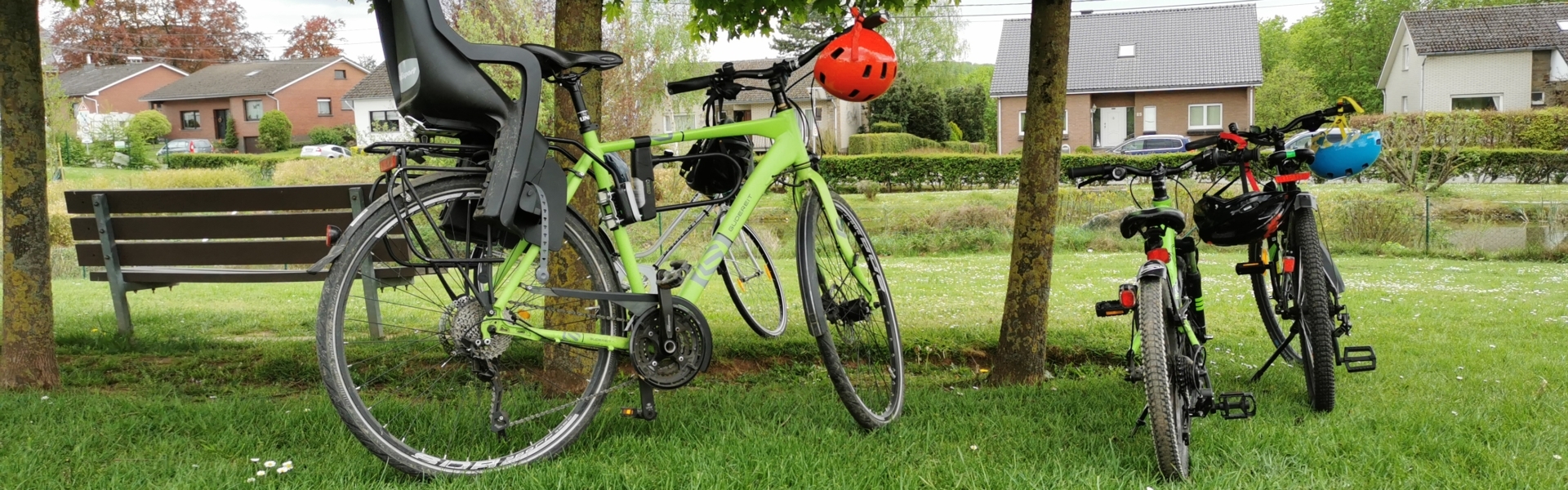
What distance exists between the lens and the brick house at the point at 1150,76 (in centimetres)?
3772

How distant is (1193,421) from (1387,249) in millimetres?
11244

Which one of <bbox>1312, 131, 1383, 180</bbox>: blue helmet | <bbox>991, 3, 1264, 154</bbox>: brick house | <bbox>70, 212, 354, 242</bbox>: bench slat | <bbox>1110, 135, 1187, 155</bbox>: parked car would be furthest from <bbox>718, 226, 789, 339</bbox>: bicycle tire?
<bbox>991, 3, 1264, 154</bbox>: brick house

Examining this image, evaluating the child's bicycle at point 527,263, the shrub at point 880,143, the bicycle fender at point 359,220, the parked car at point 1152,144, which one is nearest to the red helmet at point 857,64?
the child's bicycle at point 527,263

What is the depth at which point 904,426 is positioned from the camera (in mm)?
3668

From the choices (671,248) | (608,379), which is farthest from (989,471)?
(671,248)

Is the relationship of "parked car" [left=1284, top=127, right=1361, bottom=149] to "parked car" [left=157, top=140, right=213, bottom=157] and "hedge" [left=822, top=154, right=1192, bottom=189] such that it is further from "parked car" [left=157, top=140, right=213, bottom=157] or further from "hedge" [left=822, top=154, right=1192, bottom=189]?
"parked car" [left=157, top=140, right=213, bottom=157]

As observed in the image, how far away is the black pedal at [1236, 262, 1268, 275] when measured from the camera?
4281mm

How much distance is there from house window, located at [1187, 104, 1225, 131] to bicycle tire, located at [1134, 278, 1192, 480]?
123 ft

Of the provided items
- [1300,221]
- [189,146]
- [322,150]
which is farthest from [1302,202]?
[189,146]

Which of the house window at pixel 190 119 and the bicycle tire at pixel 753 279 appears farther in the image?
the house window at pixel 190 119

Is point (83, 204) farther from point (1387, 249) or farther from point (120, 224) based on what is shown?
point (1387, 249)

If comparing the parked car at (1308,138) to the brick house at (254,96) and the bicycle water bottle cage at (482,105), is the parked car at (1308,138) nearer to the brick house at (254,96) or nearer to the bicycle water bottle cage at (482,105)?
the bicycle water bottle cage at (482,105)

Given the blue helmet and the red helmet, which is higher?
the red helmet

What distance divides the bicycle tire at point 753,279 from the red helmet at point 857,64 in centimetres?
84
